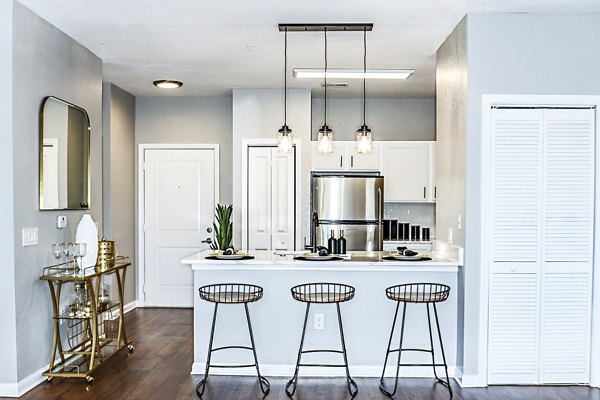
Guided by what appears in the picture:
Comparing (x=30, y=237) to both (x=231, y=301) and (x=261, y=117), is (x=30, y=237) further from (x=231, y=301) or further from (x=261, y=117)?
(x=261, y=117)

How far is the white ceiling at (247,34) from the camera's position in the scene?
378cm

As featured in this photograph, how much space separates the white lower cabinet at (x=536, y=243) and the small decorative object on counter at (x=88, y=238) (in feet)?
9.72

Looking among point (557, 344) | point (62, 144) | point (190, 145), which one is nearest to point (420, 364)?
point (557, 344)

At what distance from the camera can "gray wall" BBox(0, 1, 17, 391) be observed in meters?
3.67

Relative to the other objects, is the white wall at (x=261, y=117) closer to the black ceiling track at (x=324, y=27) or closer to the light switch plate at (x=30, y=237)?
the black ceiling track at (x=324, y=27)

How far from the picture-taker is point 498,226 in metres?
3.98

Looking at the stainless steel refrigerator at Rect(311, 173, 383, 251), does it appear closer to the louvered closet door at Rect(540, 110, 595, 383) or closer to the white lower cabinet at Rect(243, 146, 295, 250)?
the white lower cabinet at Rect(243, 146, 295, 250)

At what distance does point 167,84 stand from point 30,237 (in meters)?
2.79

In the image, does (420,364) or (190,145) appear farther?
(190,145)

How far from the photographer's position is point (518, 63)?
3951 mm

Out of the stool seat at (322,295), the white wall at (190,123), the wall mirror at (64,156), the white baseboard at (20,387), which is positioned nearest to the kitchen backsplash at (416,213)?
the white wall at (190,123)

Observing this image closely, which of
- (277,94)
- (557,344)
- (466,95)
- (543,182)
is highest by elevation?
(277,94)

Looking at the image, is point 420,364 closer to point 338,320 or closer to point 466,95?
point 338,320

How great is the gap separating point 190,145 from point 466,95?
3.97 metres
